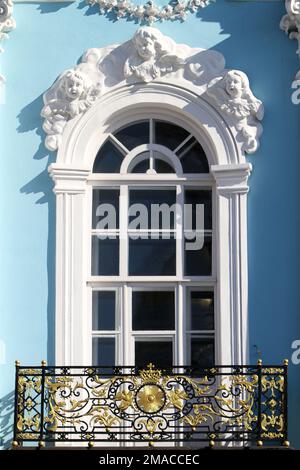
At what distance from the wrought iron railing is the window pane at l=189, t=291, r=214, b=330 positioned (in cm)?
71

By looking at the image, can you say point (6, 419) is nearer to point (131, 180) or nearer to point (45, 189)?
point (45, 189)

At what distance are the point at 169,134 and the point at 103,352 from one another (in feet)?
7.50

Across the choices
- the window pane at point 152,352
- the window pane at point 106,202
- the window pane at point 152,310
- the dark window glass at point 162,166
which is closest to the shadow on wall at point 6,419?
the window pane at point 152,352

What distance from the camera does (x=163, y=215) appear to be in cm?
1355

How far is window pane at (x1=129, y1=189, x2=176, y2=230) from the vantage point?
13.5m

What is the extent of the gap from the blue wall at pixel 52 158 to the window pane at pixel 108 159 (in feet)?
1.83

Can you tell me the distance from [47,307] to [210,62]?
2916 millimetres

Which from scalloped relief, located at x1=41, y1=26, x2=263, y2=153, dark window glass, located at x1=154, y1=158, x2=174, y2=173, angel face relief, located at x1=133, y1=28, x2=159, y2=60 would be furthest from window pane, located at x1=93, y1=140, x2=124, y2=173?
angel face relief, located at x1=133, y1=28, x2=159, y2=60

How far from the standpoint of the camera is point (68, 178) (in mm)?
13297

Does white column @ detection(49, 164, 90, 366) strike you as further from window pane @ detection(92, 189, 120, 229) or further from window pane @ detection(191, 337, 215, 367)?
window pane @ detection(191, 337, 215, 367)

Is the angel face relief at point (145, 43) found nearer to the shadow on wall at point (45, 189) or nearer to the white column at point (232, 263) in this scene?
the shadow on wall at point (45, 189)

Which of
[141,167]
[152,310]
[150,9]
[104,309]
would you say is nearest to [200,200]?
[141,167]

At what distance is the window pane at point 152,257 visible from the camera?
13438mm

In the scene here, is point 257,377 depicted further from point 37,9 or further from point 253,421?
point 37,9
